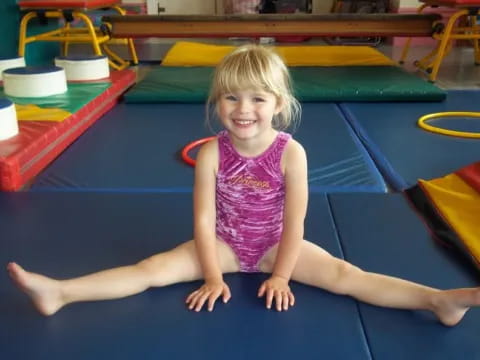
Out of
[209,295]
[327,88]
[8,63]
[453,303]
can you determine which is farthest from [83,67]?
[453,303]

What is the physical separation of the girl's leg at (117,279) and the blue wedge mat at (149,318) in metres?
0.03

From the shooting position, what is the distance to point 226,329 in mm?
1311

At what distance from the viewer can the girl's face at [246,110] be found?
1309 mm

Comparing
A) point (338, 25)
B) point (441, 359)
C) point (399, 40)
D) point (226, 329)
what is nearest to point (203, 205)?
point (226, 329)

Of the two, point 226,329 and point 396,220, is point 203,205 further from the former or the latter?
point 396,220

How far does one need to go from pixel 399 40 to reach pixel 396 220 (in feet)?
18.6

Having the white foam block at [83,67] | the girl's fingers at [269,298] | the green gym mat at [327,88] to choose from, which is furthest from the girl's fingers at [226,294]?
the white foam block at [83,67]

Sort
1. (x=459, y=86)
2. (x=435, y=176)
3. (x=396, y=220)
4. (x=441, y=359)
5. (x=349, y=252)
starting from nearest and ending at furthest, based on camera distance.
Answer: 1. (x=441, y=359)
2. (x=349, y=252)
3. (x=396, y=220)
4. (x=435, y=176)
5. (x=459, y=86)

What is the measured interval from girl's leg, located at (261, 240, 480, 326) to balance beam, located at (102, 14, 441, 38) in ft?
10.9

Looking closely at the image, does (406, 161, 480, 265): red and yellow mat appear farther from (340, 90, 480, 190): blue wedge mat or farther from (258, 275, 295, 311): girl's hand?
(258, 275, 295, 311): girl's hand

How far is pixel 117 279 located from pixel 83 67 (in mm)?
2478

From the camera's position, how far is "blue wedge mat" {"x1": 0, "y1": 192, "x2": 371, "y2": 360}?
125cm

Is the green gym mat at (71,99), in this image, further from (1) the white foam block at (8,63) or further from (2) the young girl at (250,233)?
(2) the young girl at (250,233)

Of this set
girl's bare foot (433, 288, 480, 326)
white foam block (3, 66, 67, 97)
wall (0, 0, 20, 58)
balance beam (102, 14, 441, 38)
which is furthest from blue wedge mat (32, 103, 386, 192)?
wall (0, 0, 20, 58)
